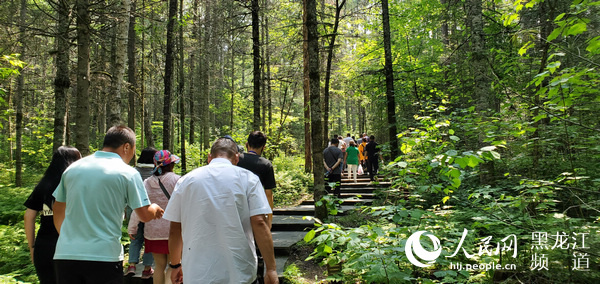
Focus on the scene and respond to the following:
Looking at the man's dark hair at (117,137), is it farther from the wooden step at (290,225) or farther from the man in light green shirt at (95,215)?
the wooden step at (290,225)

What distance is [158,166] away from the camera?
14.6 feet

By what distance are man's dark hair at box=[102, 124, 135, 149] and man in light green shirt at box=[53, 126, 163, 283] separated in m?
0.11

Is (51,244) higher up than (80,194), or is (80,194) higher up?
(80,194)

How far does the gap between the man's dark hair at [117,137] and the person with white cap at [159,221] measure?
1.35 metres

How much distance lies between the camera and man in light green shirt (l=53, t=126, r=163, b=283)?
259 cm

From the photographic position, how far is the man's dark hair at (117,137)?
9.80 ft

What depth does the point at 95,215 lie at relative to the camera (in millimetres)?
2666

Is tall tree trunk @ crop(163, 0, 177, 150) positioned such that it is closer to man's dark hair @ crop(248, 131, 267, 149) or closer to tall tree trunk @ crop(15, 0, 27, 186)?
tall tree trunk @ crop(15, 0, 27, 186)

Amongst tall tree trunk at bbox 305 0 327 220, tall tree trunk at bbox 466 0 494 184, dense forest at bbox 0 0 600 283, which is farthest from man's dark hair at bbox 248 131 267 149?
tall tree trunk at bbox 466 0 494 184

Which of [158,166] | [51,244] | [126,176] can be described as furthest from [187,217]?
[158,166]

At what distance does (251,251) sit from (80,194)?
1.56m

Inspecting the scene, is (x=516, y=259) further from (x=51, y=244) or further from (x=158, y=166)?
(x=51, y=244)

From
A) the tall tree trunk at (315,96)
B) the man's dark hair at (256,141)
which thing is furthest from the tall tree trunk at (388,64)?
the man's dark hair at (256,141)

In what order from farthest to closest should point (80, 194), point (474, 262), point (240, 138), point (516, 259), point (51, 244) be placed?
1. point (240, 138)
2. point (474, 262)
3. point (516, 259)
4. point (51, 244)
5. point (80, 194)
